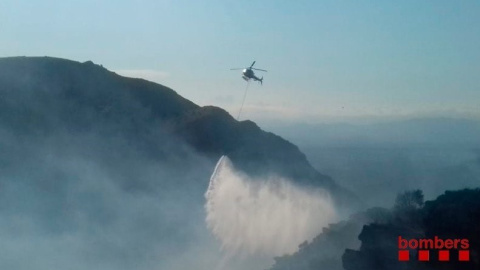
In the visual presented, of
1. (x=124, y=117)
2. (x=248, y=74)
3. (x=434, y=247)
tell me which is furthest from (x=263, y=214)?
(x=124, y=117)

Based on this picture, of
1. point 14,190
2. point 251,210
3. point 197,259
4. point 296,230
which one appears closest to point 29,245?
point 14,190

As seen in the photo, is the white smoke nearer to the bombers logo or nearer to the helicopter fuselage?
the helicopter fuselage

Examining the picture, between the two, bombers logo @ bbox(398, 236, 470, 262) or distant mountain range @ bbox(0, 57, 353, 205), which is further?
distant mountain range @ bbox(0, 57, 353, 205)

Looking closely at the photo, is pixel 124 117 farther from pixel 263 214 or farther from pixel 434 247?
pixel 434 247

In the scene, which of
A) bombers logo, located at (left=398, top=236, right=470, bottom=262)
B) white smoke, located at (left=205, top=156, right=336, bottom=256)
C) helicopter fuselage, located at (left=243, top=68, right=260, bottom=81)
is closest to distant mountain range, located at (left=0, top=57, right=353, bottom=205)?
white smoke, located at (left=205, top=156, right=336, bottom=256)

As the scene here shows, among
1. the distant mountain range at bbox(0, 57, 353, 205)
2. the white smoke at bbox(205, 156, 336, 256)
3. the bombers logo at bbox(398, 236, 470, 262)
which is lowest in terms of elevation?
the bombers logo at bbox(398, 236, 470, 262)

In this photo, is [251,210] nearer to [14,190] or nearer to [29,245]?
[29,245]
